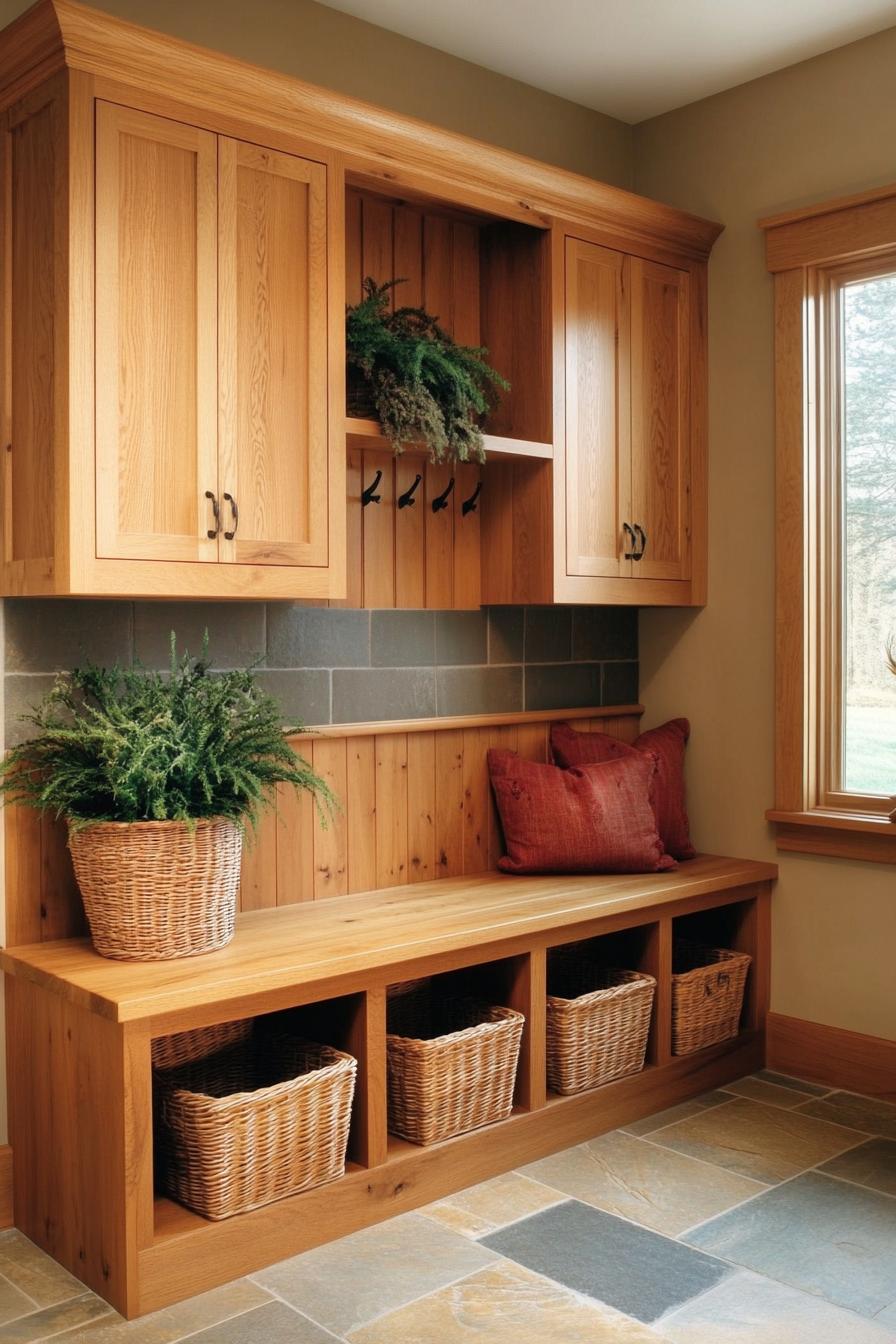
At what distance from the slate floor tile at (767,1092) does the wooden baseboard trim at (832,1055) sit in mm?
103

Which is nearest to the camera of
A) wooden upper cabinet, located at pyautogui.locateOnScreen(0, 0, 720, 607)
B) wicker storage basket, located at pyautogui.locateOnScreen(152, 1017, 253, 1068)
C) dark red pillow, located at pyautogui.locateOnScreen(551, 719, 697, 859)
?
wooden upper cabinet, located at pyautogui.locateOnScreen(0, 0, 720, 607)

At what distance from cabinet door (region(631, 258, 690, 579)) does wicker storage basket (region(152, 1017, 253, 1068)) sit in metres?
1.61

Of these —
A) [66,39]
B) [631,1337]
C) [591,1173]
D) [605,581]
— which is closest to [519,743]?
[605,581]

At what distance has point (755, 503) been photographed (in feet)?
11.8

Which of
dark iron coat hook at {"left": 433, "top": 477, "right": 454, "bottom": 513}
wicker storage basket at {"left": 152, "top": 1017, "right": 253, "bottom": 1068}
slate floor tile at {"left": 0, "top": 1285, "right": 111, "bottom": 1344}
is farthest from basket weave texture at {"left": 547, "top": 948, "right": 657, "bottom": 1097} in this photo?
dark iron coat hook at {"left": 433, "top": 477, "right": 454, "bottom": 513}

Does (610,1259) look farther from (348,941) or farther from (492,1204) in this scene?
(348,941)

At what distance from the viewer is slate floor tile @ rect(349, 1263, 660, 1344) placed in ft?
7.13

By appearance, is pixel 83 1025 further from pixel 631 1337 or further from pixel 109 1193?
pixel 631 1337

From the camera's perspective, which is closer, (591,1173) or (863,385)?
(591,1173)

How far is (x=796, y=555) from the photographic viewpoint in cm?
347

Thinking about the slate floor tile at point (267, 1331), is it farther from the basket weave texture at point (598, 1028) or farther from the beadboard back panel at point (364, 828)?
the basket weave texture at point (598, 1028)

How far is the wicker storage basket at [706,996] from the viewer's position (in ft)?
10.9

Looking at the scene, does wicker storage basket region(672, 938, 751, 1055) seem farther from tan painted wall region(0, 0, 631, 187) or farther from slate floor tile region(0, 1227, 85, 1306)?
tan painted wall region(0, 0, 631, 187)

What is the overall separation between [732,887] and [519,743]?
0.71 m
